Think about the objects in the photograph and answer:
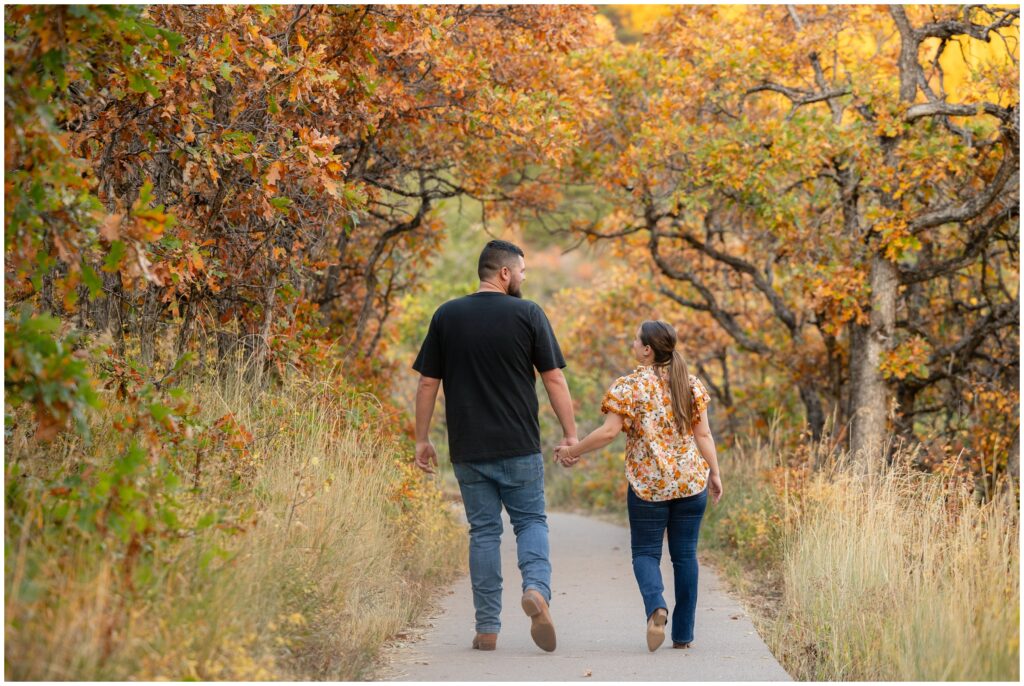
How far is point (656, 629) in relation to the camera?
600 cm

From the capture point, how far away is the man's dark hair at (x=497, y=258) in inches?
245

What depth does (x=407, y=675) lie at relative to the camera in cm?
551

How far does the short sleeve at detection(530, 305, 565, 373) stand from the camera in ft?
20.2

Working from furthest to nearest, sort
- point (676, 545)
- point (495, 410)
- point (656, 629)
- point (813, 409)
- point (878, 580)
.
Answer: point (813, 409) → point (878, 580) → point (676, 545) → point (495, 410) → point (656, 629)

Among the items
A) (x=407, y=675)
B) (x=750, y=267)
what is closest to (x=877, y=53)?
(x=750, y=267)

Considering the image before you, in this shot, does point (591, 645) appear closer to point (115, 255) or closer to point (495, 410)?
point (495, 410)

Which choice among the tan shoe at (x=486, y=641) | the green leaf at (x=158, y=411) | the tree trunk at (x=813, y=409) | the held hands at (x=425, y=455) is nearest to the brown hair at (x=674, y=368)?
the held hands at (x=425, y=455)

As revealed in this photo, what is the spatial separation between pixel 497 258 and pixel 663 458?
1.45 m

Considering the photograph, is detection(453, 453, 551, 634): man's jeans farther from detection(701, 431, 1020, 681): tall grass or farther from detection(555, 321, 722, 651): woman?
detection(701, 431, 1020, 681): tall grass

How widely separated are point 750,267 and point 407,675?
9.74 metres

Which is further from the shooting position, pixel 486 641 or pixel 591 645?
pixel 591 645

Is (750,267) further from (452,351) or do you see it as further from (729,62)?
(452,351)

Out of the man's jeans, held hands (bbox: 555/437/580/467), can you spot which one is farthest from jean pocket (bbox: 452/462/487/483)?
held hands (bbox: 555/437/580/467)

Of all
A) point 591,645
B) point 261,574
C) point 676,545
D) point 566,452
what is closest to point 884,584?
point 676,545
